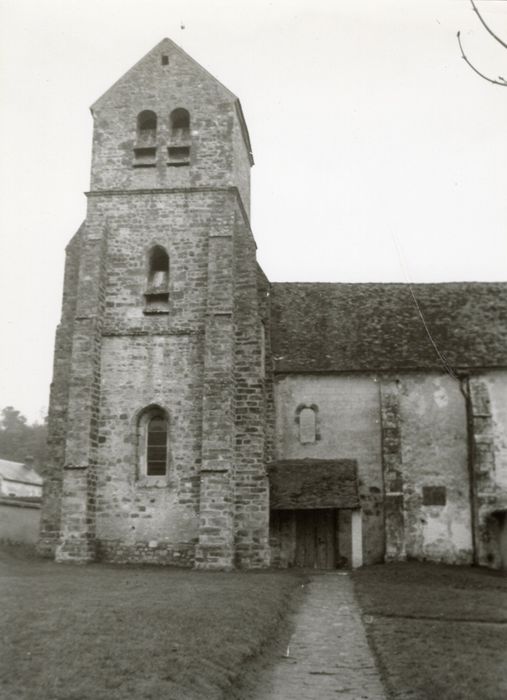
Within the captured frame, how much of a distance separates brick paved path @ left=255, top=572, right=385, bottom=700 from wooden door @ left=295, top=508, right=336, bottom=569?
28.1ft

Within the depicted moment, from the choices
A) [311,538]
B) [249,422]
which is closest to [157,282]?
[249,422]

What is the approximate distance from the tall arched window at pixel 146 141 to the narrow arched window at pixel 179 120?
64 centimetres

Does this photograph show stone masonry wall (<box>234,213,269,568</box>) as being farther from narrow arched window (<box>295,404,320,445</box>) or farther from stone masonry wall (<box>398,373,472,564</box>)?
stone masonry wall (<box>398,373,472,564</box>)

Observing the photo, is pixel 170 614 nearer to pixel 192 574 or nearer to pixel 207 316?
pixel 192 574

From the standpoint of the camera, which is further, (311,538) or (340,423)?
(340,423)

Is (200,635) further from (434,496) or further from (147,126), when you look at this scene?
(147,126)

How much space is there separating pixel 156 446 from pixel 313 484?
520 centimetres

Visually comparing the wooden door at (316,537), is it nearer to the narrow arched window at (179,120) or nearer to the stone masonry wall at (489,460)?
the stone masonry wall at (489,460)

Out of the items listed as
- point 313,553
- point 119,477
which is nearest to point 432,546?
point 313,553

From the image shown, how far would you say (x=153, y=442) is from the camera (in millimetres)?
24203

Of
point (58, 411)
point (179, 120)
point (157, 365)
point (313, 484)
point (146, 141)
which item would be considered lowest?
point (313, 484)

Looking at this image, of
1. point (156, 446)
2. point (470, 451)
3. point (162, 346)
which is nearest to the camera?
point (156, 446)

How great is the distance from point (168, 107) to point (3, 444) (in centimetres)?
7025

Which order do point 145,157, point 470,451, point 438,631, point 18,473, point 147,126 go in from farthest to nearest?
point 18,473, point 147,126, point 145,157, point 470,451, point 438,631
